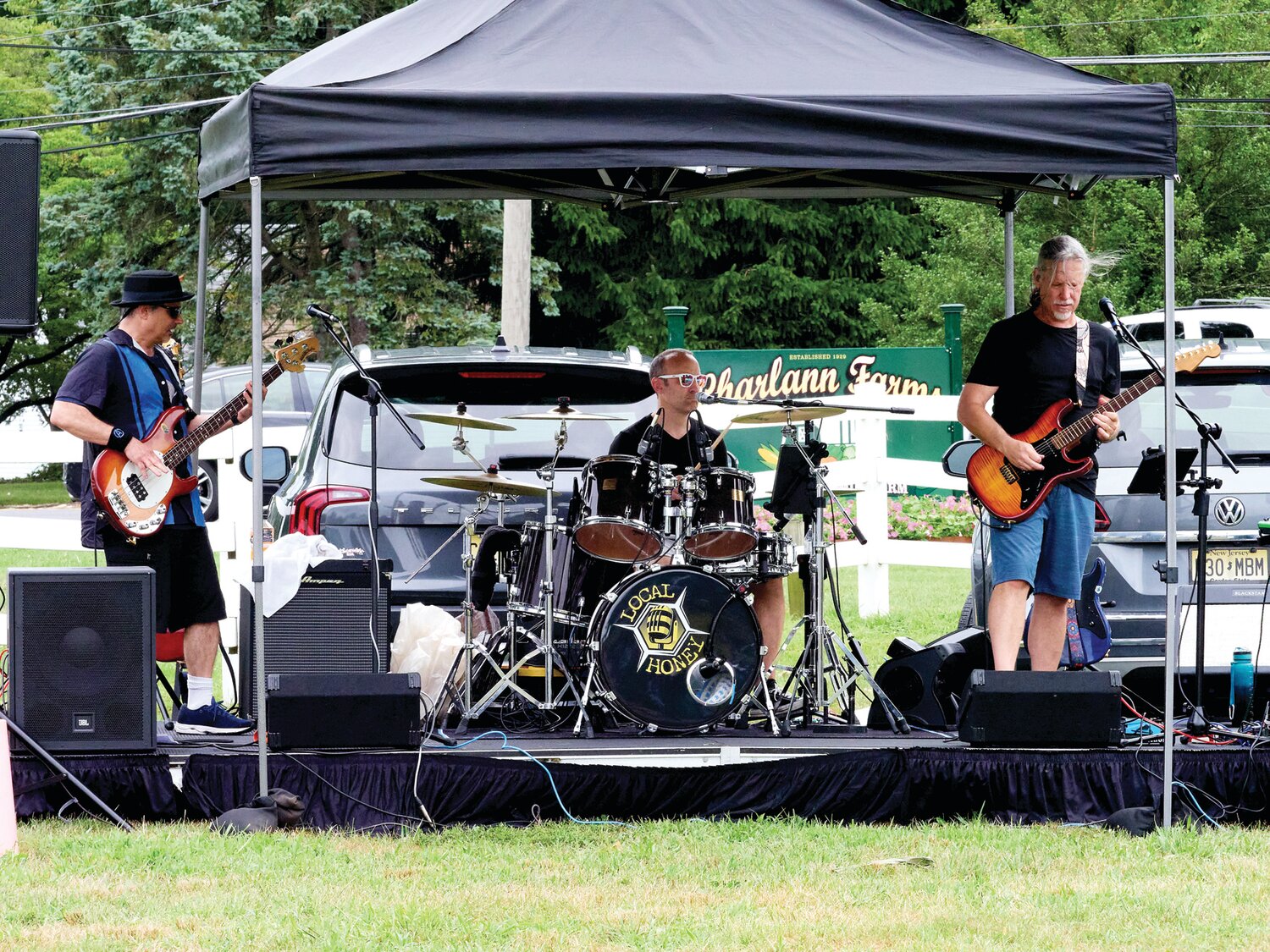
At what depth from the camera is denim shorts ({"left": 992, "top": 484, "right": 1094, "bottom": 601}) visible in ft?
21.7

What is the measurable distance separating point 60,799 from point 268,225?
1817 cm

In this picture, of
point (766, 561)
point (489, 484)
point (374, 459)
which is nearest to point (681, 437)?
point (766, 561)

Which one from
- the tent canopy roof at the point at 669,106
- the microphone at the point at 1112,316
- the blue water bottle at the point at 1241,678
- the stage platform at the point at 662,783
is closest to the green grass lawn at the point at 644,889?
the stage platform at the point at 662,783

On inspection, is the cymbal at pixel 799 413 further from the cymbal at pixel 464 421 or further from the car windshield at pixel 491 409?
the cymbal at pixel 464 421

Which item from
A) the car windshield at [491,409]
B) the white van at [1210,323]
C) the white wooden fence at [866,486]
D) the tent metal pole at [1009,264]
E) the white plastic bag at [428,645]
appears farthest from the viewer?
the white wooden fence at [866,486]

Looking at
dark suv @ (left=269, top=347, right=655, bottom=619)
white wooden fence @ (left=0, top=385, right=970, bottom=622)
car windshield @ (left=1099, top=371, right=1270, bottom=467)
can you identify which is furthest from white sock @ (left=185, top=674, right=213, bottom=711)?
car windshield @ (left=1099, top=371, right=1270, bottom=467)

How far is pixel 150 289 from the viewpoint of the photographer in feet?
22.7

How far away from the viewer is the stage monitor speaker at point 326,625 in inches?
267

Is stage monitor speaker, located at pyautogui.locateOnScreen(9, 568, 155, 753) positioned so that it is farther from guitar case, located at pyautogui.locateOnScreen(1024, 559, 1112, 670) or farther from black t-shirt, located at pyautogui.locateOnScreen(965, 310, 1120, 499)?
guitar case, located at pyautogui.locateOnScreen(1024, 559, 1112, 670)

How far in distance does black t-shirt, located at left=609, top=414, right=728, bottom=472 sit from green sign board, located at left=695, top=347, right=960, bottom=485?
7.74 m

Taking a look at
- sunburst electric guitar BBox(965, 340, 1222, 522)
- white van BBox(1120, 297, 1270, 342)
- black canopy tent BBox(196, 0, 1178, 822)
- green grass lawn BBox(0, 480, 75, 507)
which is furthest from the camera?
green grass lawn BBox(0, 480, 75, 507)

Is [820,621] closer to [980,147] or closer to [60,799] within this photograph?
[980,147]

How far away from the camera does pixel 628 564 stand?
6906 mm

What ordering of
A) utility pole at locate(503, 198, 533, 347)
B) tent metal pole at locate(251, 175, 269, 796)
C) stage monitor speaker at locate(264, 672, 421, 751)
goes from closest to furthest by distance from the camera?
tent metal pole at locate(251, 175, 269, 796)
stage monitor speaker at locate(264, 672, 421, 751)
utility pole at locate(503, 198, 533, 347)
